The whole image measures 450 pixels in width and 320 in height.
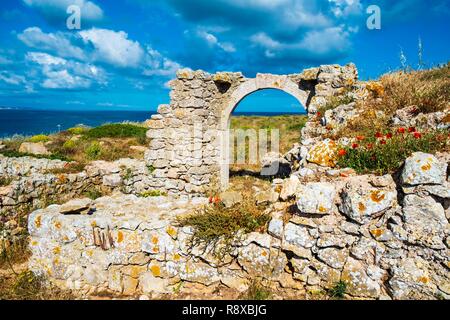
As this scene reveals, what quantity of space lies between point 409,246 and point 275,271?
153 cm

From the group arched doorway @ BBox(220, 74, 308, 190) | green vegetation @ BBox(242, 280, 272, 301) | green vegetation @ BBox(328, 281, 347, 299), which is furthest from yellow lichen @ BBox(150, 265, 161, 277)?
arched doorway @ BBox(220, 74, 308, 190)

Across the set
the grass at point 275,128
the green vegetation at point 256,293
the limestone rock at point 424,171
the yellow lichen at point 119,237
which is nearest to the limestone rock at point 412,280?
the limestone rock at point 424,171

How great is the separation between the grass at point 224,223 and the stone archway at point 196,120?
17.1 feet

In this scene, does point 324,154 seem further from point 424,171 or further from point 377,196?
point 424,171

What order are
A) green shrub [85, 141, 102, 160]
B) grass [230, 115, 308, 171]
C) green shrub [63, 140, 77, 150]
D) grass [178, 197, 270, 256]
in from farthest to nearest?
grass [230, 115, 308, 171], green shrub [63, 140, 77, 150], green shrub [85, 141, 102, 160], grass [178, 197, 270, 256]

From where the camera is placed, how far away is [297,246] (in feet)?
11.6

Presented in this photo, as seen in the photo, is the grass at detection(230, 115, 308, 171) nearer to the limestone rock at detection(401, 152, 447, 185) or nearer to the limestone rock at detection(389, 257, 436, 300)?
the limestone rock at detection(401, 152, 447, 185)

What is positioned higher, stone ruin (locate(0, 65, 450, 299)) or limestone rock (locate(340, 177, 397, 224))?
limestone rock (locate(340, 177, 397, 224))

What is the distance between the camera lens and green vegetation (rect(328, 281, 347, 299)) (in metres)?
3.32

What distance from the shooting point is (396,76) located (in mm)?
6750

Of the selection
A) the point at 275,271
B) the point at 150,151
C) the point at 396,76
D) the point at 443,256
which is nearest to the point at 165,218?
the point at 275,271

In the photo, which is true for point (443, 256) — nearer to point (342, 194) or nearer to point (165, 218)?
point (342, 194)

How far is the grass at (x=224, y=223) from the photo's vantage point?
3.73 meters
